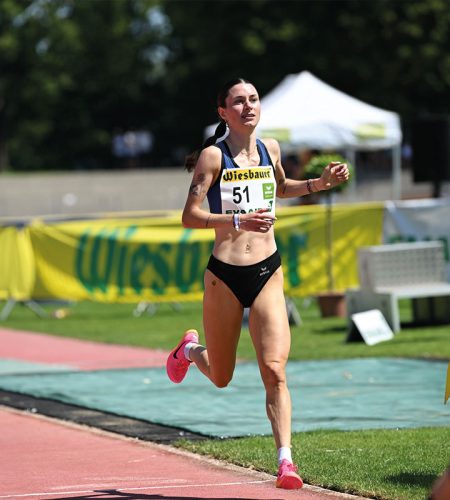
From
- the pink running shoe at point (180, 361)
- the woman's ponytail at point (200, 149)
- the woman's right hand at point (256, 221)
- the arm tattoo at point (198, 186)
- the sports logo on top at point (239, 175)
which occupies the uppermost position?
the woman's ponytail at point (200, 149)

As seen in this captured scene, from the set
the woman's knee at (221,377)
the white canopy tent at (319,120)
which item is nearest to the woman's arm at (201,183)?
the woman's knee at (221,377)

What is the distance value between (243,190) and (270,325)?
73 cm

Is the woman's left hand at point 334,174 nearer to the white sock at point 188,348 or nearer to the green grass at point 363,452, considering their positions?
the white sock at point 188,348

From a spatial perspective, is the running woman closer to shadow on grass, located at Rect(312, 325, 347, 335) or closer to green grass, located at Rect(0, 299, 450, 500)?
green grass, located at Rect(0, 299, 450, 500)

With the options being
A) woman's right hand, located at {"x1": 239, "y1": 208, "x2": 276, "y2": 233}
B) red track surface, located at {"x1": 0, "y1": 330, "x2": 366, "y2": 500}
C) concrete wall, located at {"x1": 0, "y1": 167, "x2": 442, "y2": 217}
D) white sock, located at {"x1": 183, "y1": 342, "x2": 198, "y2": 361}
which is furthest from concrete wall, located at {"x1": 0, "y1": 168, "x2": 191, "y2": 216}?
woman's right hand, located at {"x1": 239, "y1": 208, "x2": 276, "y2": 233}

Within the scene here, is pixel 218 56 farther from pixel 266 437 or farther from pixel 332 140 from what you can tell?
pixel 266 437

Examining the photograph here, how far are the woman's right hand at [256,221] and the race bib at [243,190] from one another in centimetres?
26

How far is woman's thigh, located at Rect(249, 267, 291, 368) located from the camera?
6945 mm

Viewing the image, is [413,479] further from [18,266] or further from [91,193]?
[91,193]

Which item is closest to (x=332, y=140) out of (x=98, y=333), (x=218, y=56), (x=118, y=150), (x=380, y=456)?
(x=98, y=333)

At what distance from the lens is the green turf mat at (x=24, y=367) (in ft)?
43.8

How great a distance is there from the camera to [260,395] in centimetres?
1114

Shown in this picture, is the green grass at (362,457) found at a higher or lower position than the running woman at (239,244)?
lower

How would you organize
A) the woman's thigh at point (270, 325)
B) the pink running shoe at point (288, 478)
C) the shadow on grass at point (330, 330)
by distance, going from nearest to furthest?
the pink running shoe at point (288, 478), the woman's thigh at point (270, 325), the shadow on grass at point (330, 330)
